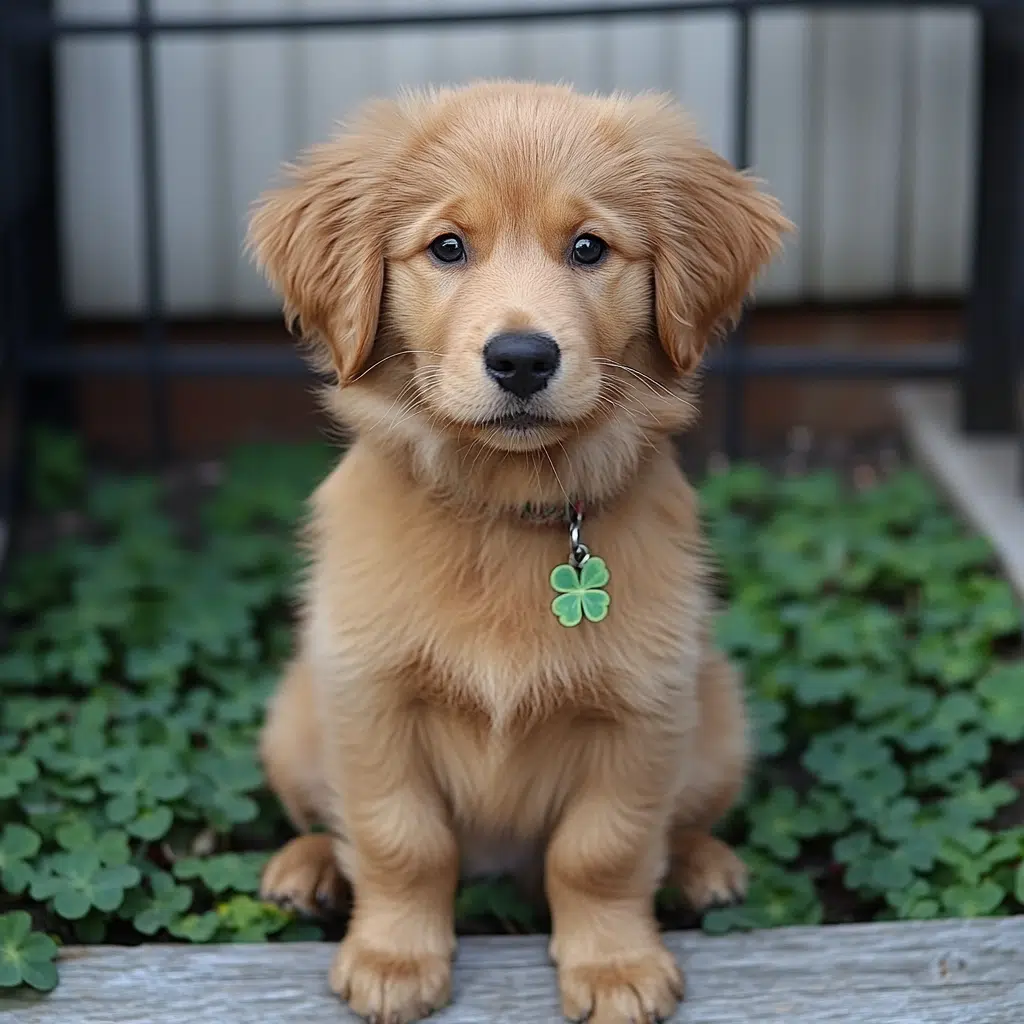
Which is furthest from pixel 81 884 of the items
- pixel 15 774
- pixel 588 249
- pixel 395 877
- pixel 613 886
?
pixel 588 249

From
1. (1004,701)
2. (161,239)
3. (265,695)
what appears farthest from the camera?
(161,239)

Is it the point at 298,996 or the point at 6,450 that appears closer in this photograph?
the point at 298,996

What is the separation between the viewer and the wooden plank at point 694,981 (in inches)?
104

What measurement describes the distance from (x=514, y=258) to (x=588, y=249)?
14 centimetres

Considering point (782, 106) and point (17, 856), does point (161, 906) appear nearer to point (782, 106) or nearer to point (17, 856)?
point (17, 856)

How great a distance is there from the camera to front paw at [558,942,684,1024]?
2.64 m

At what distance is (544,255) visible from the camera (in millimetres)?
2463

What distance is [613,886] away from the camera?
273cm

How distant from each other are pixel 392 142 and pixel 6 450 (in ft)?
7.95

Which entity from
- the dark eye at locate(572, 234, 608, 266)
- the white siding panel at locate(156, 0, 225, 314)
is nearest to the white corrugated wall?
the white siding panel at locate(156, 0, 225, 314)

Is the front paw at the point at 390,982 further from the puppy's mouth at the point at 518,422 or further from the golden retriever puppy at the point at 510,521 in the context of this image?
the puppy's mouth at the point at 518,422

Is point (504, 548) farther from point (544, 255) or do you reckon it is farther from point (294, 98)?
point (294, 98)

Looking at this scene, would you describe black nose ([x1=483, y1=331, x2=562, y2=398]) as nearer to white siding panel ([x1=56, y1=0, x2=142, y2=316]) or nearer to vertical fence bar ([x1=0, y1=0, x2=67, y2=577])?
vertical fence bar ([x1=0, y1=0, x2=67, y2=577])

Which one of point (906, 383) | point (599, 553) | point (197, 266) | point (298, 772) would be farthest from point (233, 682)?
point (906, 383)
